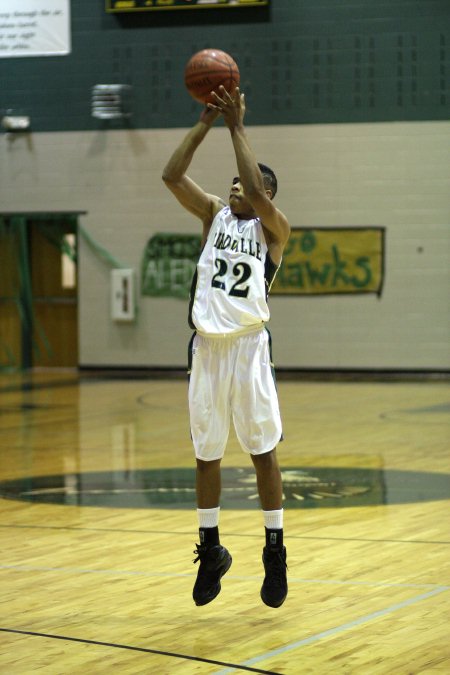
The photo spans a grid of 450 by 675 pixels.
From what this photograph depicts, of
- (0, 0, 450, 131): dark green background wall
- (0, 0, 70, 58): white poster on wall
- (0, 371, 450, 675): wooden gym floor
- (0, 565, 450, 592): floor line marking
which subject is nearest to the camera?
(0, 371, 450, 675): wooden gym floor

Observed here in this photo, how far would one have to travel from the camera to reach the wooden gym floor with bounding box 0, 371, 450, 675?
4.11m

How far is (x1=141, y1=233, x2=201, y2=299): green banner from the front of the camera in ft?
54.7

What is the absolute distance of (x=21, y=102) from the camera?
17156mm

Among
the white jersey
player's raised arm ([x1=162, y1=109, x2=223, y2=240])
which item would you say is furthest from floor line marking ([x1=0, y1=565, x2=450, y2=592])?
player's raised arm ([x1=162, y1=109, x2=223, y2=240])

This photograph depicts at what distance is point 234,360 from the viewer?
15.3 feet

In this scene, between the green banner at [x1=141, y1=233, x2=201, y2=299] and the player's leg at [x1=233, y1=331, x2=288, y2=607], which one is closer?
the player's leg at [x1=233, y1=331, x2=288, y2=607]

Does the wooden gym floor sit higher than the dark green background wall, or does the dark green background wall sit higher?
the dark green background wall

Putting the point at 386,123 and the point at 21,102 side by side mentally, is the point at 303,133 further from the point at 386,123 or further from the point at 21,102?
the point at 21,102

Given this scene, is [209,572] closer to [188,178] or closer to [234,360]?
[234,360]

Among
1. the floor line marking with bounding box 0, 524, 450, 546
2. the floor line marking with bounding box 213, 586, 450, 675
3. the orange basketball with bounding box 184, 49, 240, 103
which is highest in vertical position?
the orange basketball with bounding box 184, 49, 240, 103

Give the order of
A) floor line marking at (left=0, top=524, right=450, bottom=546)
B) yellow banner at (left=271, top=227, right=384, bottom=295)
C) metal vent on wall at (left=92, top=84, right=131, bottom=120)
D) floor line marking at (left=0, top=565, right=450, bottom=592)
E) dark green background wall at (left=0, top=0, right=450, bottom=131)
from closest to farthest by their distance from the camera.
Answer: floor line marking at (left=0, top=565, right=450, bottom=592)
floor line marking at (left=0, top=524, right=450, bottom=546)
dark green background wall at (left=0, top=0, right=450, bottom=131)
yellow banner at (left=271, top=227, right=384, bottom=295)
metal vent on wall at (left=92, top=84, right=131, bottom=120)

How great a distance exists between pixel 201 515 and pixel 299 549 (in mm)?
1228

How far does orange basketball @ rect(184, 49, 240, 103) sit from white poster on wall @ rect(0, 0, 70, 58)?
41.1 ft

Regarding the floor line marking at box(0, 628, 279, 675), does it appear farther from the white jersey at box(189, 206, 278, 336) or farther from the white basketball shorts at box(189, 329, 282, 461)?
the white jersey at box(189, 206, 278, 336)
